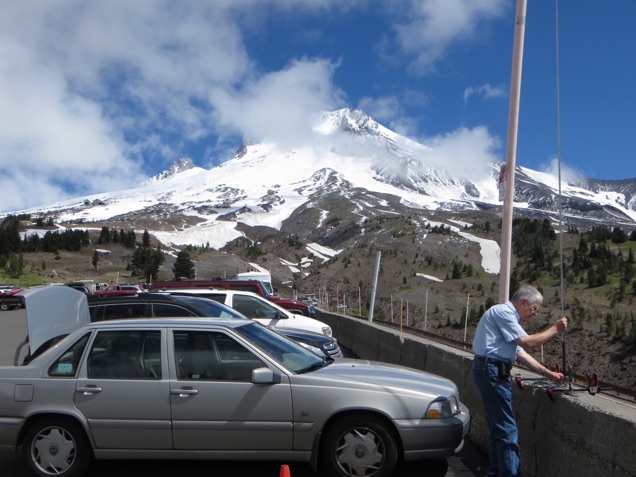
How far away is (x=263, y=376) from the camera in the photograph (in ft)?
20.6

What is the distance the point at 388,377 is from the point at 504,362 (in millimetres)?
1310

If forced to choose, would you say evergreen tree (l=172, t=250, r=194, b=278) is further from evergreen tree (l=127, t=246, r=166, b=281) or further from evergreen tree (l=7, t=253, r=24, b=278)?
evergreen tree (l=7, t=253, r=24, b=278)

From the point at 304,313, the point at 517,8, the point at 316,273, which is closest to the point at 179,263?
the point at 316,273

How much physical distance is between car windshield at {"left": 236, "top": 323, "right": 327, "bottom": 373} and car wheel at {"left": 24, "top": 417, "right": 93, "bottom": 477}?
177 centimetres

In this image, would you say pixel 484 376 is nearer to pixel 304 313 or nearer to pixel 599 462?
pixel 599 462

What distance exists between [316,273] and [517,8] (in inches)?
2420

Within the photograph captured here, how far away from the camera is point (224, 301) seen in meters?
15.4

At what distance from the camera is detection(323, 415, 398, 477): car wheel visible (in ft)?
20.5

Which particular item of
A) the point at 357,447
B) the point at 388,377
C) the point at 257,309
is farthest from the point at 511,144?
the point at 257,309

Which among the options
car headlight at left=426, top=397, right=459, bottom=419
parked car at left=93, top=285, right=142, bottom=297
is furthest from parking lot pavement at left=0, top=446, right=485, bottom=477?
parked car at left=93, top=285, right=142, bottom=297

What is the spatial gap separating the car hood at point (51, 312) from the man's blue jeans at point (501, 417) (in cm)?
446

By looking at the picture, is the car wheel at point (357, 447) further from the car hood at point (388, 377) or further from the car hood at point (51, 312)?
the car hood at point (51, 312)

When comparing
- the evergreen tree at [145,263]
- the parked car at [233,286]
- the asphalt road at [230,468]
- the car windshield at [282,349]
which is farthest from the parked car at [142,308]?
the evergreen tree at [145,263]

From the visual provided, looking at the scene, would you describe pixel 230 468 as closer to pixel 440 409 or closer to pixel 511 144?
pixel 440 409
